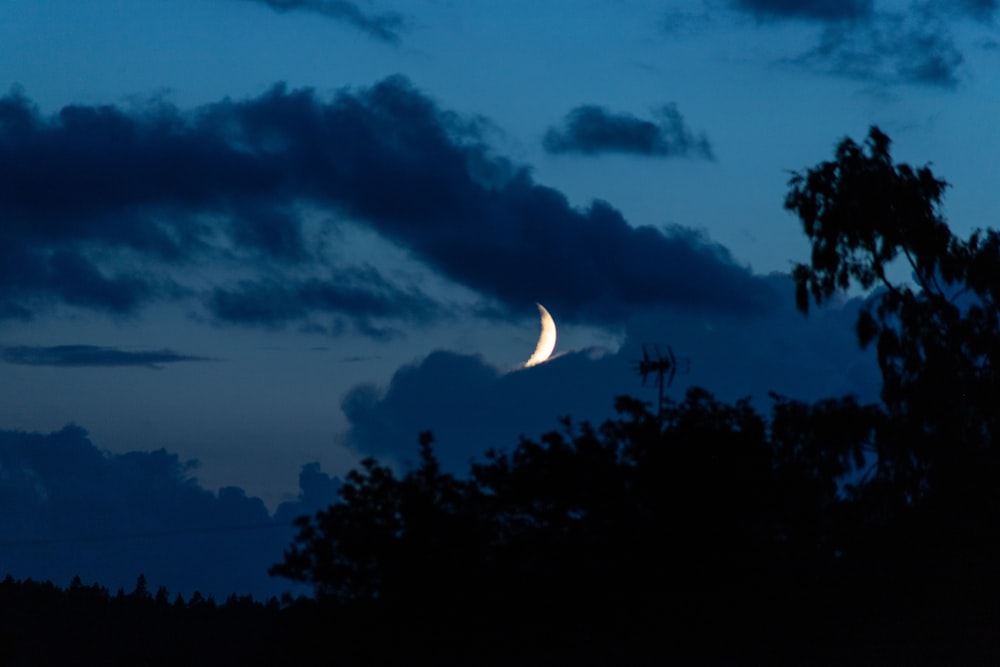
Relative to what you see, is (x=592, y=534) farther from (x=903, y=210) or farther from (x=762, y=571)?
(x=903, y=210)

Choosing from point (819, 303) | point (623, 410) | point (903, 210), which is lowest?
point (623, 410)

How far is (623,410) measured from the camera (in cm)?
2825

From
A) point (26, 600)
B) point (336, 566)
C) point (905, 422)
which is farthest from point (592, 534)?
point (26, 600)

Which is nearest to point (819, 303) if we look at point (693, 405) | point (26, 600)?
point (693, 405)

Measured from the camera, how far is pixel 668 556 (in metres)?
26.0

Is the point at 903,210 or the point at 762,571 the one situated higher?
the point at 903,210

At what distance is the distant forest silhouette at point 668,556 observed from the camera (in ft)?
82.4

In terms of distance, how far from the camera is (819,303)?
3381cm

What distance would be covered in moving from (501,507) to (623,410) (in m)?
3.73

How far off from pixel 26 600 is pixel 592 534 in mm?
23575

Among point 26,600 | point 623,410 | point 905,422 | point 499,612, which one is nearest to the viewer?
point 499,612

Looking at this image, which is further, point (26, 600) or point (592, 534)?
point (26, 600)

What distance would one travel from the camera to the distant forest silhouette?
82.4 feet

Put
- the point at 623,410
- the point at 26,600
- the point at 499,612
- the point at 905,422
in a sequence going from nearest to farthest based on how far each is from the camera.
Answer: the point at 499,612
the point at 623,410
the point at 905,422
the point at 26,600
